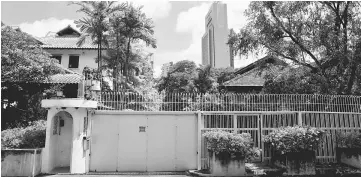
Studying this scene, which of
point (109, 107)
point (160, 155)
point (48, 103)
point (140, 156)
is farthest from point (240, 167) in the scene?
point (48, 103)

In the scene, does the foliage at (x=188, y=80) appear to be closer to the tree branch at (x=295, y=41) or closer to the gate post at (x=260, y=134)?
the tree branch at (x=295, y=41)

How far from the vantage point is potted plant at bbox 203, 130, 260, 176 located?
32.1 ft

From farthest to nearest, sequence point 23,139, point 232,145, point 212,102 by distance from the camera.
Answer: point 212,102, point 23,139, point 232,145

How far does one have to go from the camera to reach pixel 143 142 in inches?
434

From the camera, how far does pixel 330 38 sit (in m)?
13.2

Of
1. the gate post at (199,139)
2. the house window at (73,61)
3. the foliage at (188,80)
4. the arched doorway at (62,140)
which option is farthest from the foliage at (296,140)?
the house window at (73,61)

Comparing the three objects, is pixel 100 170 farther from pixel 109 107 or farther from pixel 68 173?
pixel 109 107

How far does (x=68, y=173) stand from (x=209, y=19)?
8013cm

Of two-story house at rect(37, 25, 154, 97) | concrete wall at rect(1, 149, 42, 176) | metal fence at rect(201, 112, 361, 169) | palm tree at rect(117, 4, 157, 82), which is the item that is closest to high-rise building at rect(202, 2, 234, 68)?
two-story house at rect(37, 25, 154, 97)

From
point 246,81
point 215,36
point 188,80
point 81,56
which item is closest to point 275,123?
point 246,81

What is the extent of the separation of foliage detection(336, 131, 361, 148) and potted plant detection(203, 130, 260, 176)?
395 cm

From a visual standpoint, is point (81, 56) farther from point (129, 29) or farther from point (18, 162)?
point (18, 162)

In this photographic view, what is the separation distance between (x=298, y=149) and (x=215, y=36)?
74562mm

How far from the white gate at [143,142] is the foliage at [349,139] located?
19.2 feet
